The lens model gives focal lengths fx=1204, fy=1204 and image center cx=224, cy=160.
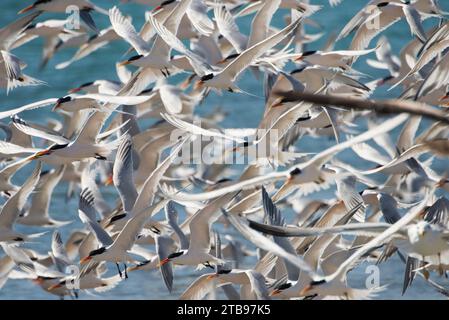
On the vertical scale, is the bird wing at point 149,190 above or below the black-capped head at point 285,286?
above

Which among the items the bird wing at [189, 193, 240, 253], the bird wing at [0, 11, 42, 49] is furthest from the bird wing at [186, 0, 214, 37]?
the bird wing at [189, 193, 240, 253]

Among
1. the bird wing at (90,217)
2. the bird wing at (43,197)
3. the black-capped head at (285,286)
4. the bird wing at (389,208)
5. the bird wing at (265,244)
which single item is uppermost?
the bird wing at (265,244)

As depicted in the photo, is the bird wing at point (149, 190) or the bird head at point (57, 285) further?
the bird head at point (57, 285)

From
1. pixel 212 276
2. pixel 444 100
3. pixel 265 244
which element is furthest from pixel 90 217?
pixel 265 244

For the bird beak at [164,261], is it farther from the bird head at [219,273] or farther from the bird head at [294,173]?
the bird head at [294,173]

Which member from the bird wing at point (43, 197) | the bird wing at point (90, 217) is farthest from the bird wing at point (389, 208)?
the bird wing at point (43, 197)

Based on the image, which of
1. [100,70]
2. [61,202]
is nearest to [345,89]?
[61,202]

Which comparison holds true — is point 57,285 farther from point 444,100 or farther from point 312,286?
point 444,100

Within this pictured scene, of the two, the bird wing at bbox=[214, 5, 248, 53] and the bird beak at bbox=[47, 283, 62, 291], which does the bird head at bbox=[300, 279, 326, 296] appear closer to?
the bird beak at bbox=[47, 283, 62, 291]

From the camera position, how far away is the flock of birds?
6.88 m

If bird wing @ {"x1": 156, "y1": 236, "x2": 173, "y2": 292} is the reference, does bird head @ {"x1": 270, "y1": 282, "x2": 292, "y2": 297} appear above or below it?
above

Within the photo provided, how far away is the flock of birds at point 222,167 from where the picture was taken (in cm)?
688

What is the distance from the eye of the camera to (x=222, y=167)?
9.73 meters

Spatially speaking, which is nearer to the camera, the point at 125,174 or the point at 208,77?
the point at 125,174
